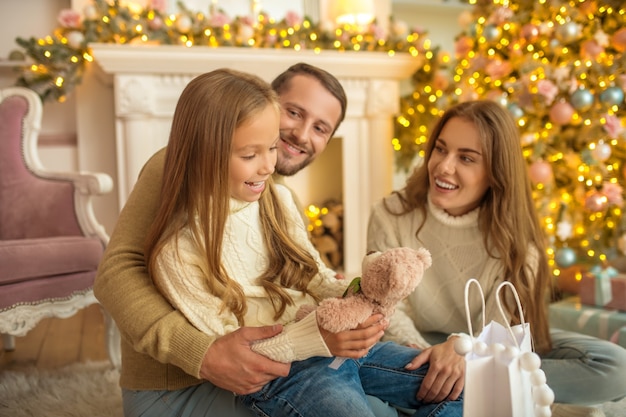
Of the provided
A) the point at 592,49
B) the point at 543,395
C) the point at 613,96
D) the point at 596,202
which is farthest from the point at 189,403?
the point at 592,49

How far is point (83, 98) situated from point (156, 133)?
47 cm

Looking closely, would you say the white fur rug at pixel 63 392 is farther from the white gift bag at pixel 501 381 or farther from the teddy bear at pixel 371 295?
the white gift bag at pixel 501 381

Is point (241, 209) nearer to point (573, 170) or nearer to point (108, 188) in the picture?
point (108, 188)

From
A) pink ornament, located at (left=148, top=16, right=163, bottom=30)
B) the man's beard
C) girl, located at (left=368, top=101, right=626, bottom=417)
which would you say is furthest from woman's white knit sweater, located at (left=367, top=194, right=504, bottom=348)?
pink ornament, located at (left=148, top=16, right=163, bottom=30)

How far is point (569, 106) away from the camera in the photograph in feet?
8.60

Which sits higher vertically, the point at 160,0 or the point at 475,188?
the point at 160,0

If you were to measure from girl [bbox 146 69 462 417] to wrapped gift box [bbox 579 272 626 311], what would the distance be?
1.45 metres

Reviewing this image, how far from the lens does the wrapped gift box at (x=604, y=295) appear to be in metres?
2.34

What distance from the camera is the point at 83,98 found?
3.22 metres

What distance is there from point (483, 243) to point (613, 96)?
4.33ft

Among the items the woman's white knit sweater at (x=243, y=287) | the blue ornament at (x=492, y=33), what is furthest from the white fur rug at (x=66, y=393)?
the blue ornament at (x=492, y=33)

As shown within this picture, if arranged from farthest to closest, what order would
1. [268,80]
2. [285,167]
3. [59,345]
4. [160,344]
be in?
[268,80], [59,345], [285,167], [160,344]

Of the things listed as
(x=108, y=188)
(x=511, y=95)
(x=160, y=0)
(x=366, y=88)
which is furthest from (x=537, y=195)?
(x=160, y=0)

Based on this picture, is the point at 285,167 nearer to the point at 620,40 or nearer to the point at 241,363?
the point at 241,363
